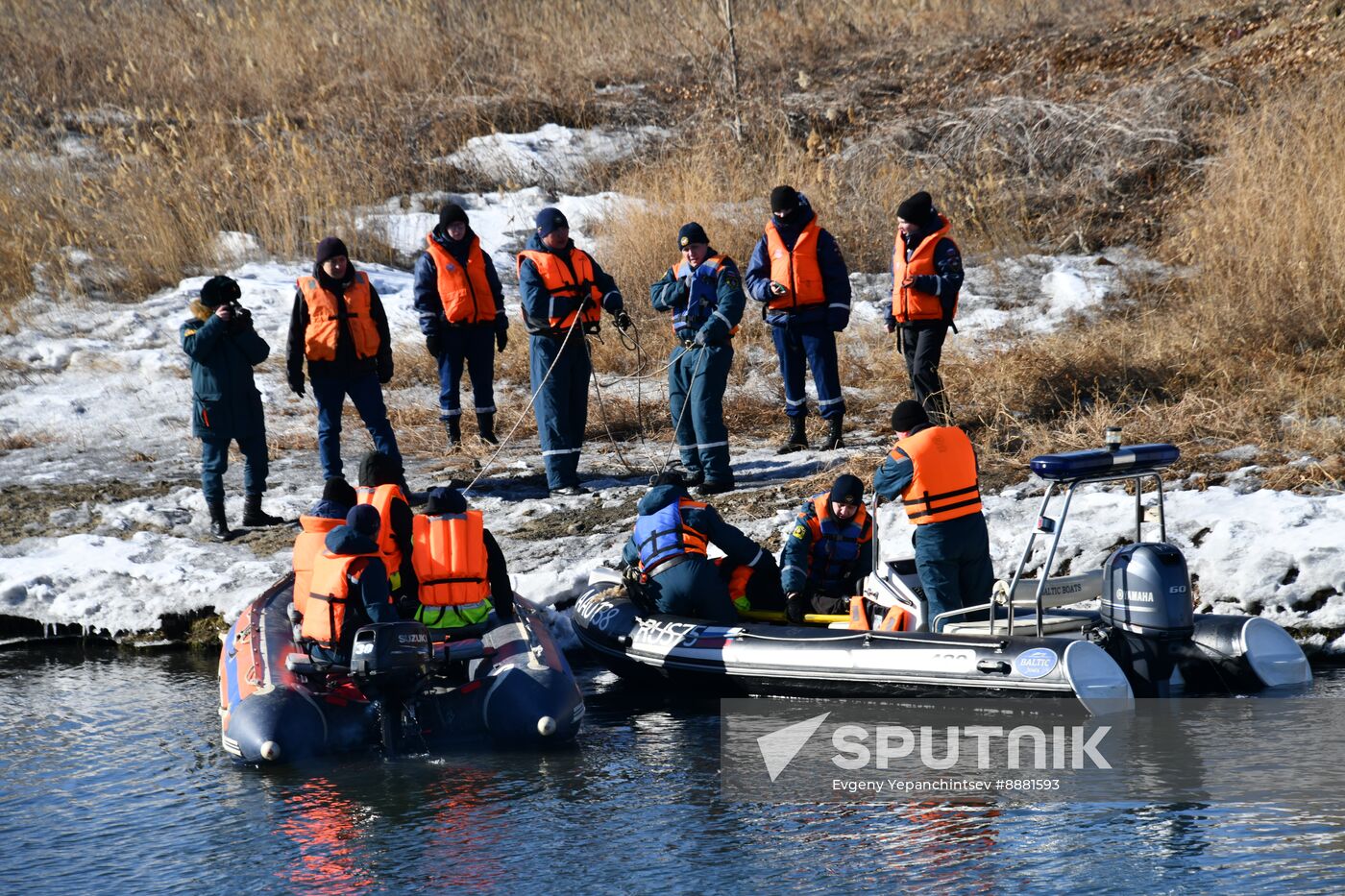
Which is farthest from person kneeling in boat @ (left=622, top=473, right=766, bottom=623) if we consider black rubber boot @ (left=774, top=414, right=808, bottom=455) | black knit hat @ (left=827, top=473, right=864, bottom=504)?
black rubber boot @ (left=774, top=414, right=808, bottom=455)

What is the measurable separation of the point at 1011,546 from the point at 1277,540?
160 cm

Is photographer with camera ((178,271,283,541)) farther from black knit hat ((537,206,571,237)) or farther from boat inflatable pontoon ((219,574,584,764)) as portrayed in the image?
boat inflatable pontoon ((219,574,584,764))

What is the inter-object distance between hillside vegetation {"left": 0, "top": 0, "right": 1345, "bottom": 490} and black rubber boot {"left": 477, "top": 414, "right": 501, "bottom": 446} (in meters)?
2.18

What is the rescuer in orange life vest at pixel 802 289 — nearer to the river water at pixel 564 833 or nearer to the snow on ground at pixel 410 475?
the snow on ground at pixel 410 475

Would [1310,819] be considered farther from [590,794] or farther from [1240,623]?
[590,794]

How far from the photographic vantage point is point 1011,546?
9.52 m

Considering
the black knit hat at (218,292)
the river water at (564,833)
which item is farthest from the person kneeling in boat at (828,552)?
the black knit hat at (218,292)

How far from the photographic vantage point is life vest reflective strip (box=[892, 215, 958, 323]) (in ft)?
35.3

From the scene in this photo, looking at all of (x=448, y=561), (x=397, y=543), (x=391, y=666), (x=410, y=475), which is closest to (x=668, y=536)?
(x=448, y=561)

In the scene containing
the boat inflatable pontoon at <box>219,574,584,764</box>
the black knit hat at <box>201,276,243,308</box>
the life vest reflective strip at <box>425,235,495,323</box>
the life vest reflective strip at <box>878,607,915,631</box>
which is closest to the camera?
the boat inflatable pontoon at <box>219,574,584,764</box>

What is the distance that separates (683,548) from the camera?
8.69 m

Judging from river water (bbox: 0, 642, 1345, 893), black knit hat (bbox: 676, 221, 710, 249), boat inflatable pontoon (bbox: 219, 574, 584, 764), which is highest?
black knit hat (bbox: 676, 221, 710, 249)

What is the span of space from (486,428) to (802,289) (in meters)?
2.97

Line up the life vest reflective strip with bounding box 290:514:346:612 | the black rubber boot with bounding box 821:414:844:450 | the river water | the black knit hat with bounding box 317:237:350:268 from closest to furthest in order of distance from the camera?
1. the river water
2. the life vest reflective strip with bounding box 290:514:346:612
3. the black knit hat with bounding box 317:237:350:268
4. the black rubber boot with bounding box 821:414:844:450
